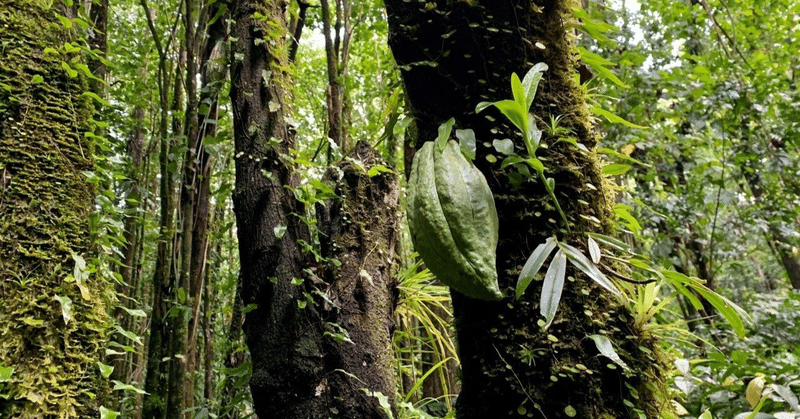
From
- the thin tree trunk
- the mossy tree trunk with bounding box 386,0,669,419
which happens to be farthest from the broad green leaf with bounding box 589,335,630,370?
the thin tree trunk

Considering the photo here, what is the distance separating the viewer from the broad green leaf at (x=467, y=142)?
648mm

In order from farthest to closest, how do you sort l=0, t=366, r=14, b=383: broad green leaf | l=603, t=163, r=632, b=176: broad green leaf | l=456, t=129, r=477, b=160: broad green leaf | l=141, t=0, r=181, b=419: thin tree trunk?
l=141, t=0, r=181, b=419: thin tree trunk
l=0, t=366, r=14, b=383: broad green leaf
l=603, t=163, r=632, b=176: broad green leaf
l=456, t=129, r=477, b=160: broad green leaf

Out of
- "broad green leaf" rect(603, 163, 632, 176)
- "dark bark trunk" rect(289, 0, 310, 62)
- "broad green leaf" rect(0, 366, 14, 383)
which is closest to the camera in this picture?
"broad green leaf" rect(603, 163, 632, 176)

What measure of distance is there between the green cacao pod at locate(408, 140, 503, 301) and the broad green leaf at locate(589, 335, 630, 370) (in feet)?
0.44

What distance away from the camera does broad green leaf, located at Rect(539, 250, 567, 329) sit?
0.54 m

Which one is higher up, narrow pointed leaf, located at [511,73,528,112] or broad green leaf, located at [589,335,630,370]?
narrow pointed leaf, located at [511,73,528,112]

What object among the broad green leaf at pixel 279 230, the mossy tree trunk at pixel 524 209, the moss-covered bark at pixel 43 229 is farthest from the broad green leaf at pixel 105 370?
the mossy tree trunk at pixel 524 209

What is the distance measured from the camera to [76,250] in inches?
58.7

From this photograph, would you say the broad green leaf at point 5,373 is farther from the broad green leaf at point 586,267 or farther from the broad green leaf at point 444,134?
the broad green leaf at point 586,267

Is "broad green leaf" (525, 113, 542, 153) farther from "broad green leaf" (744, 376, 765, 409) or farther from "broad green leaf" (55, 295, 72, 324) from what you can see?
"broad green leaf" (55, 295, 72, 324)

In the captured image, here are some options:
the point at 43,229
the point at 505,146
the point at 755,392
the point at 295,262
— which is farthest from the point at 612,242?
the point at 43,229

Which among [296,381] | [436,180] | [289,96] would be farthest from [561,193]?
[289,96]

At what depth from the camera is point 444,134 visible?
0.66 metres

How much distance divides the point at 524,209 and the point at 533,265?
0.38 feet
